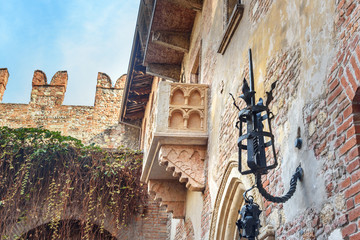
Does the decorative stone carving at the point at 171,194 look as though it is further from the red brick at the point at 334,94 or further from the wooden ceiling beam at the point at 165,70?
the red brick at the point at 334,94

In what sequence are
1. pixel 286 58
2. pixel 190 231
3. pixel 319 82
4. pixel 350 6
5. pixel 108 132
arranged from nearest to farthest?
pixel 350 6 → pixel 319 82 → pixel 286 58 → pixel 190 231 → pixel 108 132

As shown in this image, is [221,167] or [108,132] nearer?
[221,167]

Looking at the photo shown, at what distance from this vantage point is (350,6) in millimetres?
2895

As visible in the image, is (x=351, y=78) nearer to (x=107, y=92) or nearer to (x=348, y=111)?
(x=348, y=111)

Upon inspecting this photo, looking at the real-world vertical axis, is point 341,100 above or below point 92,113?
below

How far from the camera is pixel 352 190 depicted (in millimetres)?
2668

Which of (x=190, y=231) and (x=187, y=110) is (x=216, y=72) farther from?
(x=190, y=231)

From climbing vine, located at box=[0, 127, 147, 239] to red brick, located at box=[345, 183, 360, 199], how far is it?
24.6 feet

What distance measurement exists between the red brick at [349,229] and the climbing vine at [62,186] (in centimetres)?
745

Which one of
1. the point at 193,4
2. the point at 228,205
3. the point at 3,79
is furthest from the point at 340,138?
the point at 3,79

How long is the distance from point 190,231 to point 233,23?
11.9 ft

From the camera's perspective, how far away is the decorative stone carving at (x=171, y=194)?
27.0ft

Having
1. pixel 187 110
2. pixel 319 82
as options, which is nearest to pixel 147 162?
pixel 187 110

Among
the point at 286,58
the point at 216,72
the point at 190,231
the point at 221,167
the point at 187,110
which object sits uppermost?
the point at 216,72
